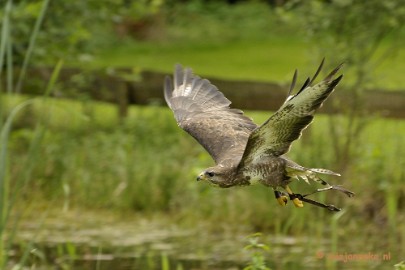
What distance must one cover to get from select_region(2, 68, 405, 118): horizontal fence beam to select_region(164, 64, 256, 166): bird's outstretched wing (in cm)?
310

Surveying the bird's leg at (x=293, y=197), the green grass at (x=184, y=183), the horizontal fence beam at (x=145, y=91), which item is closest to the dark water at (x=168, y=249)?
the green grass at (x=184, y=183)

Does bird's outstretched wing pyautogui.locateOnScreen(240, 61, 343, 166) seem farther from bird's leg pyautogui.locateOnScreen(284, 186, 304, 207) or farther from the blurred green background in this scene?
the blurred green background

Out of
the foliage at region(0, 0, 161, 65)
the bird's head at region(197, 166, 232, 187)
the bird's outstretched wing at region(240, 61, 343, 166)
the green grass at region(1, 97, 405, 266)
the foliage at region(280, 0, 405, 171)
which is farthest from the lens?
the foliage at region(0, 0, 161, 65)

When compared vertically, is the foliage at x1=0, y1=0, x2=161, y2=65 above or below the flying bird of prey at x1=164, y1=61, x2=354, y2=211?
above

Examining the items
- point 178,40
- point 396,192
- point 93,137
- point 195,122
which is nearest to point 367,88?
point 396,192

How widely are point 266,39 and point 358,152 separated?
50.1ft

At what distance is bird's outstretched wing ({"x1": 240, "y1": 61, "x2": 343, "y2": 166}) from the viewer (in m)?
6.69

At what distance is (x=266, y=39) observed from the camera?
88.1 ft

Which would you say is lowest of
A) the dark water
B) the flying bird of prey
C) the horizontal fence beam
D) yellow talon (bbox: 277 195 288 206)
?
the dark water

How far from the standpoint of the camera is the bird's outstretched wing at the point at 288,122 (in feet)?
21.9

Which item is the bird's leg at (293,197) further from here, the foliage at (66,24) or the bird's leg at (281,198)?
the foliage at (66,24)

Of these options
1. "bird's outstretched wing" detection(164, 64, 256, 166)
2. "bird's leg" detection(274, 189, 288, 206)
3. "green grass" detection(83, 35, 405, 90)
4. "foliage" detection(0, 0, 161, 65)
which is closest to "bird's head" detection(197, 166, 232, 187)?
"bird's outstretched wing" detection(164, 64, 256, 166)

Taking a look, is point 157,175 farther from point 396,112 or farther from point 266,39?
point 266,39

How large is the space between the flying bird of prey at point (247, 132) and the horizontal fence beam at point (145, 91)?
3185 millimetres
